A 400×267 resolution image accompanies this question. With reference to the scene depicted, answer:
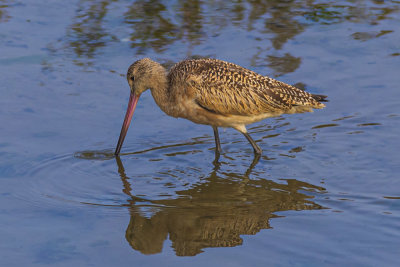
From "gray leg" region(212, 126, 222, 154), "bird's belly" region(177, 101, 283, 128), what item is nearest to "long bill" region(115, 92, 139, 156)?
"bird's belly" region(177, 101, 283, 128)

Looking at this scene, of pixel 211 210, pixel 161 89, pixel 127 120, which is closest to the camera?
pixel 211 210

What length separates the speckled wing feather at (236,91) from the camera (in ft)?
23.0

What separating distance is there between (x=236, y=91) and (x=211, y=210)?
5.21 ft

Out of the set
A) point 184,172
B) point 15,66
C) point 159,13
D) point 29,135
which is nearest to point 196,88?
point 184,172

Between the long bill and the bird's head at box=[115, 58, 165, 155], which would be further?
the bird's head at box=[115, 58, 165, 155]

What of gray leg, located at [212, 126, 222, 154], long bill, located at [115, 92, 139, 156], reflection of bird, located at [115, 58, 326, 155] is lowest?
gray leg, located at [212, 126, 222, 154]

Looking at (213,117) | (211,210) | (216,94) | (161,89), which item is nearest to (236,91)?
(216,94)

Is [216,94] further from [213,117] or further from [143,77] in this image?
[143,77]

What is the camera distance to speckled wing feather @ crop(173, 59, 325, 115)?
7008mm

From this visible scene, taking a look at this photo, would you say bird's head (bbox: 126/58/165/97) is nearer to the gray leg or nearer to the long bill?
the long bill

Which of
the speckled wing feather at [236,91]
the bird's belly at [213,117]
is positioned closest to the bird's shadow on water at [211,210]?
the bird's belly at [213,117]

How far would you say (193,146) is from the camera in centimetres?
744

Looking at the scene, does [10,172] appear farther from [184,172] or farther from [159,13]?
[159,13]

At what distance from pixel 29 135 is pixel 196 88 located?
1747 mm
